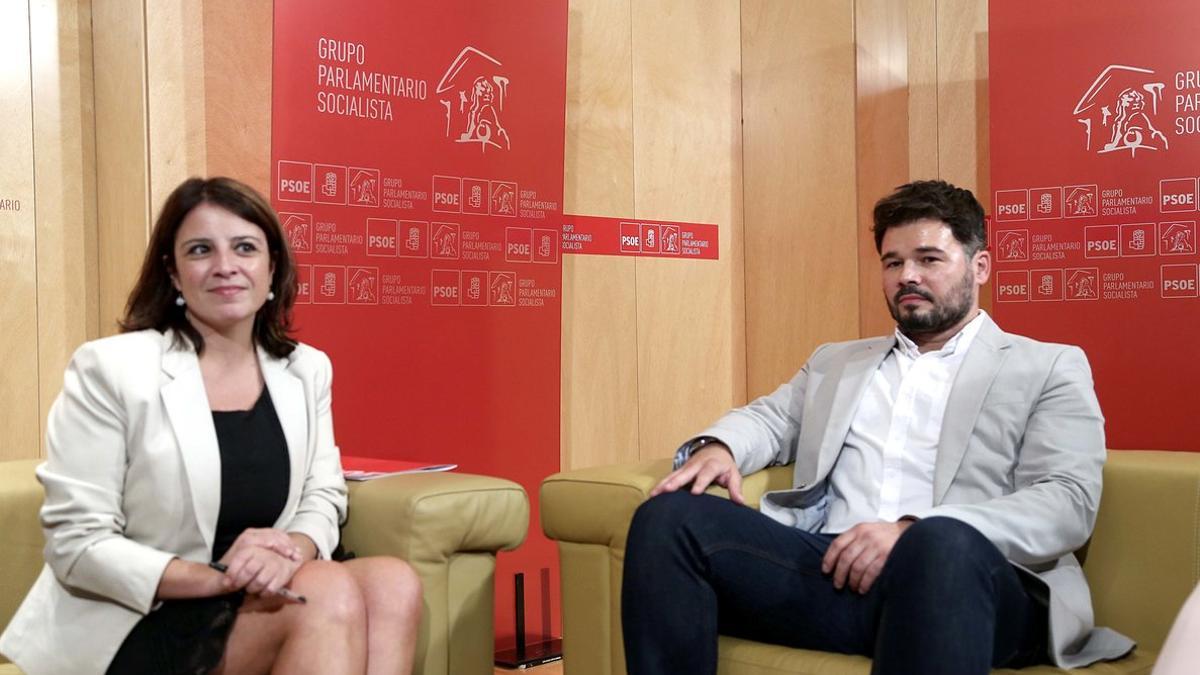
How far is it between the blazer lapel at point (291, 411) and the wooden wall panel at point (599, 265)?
81.3 inches

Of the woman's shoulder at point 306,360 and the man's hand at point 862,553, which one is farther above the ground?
the woman's shoulder at point 306,360

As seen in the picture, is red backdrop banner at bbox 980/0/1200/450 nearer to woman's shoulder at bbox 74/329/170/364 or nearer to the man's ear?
the man's ear

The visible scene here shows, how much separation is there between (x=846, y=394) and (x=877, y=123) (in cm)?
249

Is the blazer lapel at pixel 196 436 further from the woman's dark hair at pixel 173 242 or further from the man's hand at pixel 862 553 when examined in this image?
the man's hand at pixel 862 553

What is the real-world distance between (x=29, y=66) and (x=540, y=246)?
1641 mm

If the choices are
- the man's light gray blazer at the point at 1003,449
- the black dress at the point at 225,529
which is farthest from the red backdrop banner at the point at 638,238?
the black dress at the point at 225,529

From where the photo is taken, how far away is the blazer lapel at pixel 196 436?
225 cm

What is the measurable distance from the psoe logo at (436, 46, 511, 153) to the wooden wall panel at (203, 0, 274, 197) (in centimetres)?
57

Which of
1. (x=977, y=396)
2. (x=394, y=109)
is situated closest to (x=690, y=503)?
(x=977, y=396)

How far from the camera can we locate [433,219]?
388 centimetres

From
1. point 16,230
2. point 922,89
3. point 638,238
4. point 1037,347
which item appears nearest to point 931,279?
point 1037,347

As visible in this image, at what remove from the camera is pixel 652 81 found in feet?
15.7

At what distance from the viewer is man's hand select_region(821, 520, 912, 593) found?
224 cm

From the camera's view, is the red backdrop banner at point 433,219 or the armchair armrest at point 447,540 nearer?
the armchair armrest at point 447,540
